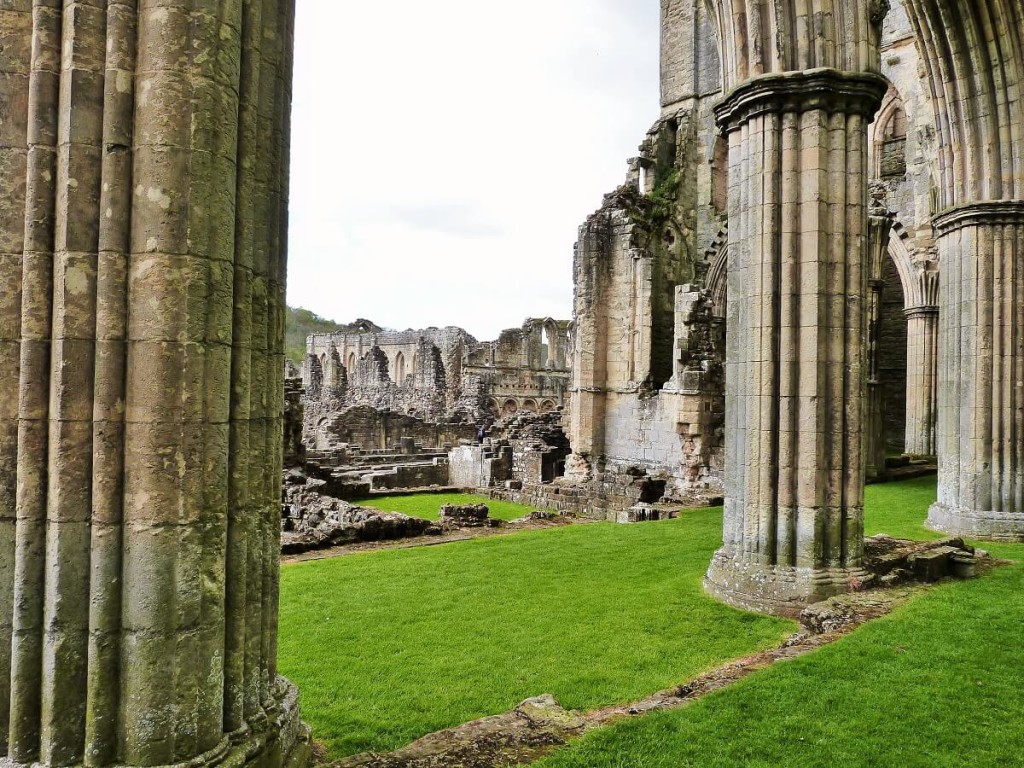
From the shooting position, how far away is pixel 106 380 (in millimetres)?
2271

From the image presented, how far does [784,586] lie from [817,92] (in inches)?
151

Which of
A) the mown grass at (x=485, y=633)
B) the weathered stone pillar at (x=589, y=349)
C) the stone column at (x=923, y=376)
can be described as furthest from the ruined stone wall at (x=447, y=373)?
the mown grass at (x=485, y=633)

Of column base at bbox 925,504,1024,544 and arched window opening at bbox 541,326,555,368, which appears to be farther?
arched window opening at bbox 541,326,555,368

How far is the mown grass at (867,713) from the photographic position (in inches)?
127

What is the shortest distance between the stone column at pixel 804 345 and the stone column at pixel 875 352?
9766mm

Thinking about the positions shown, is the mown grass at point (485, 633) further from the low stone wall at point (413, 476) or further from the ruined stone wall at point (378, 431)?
the ruined stone wall at point (378, 431)

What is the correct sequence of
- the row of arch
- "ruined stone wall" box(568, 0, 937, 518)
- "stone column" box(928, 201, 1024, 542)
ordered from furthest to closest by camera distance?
the row of arch, "ruined stone wall" box(568, 0, 937, 518), "stone column" box(928, 201, 1024, 542)

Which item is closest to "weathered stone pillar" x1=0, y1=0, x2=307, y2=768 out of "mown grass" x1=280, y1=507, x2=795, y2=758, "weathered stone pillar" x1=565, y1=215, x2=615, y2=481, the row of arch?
"mown grass" x1=280, y1=507, x2=795, y2=758

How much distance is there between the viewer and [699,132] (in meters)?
19.8

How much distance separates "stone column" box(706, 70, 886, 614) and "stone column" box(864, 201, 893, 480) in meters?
9.77

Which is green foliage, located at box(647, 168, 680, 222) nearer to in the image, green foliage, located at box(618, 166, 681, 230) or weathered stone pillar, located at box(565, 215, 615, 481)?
green foliage, located at box(618, 166, 681, 230)

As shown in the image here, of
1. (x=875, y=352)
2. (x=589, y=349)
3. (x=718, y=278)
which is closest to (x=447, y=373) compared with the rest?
(x=718, y=278)

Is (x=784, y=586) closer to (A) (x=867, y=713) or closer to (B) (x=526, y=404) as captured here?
(A) (x=867, y=713)

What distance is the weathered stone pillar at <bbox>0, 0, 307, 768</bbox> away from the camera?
2.25m
